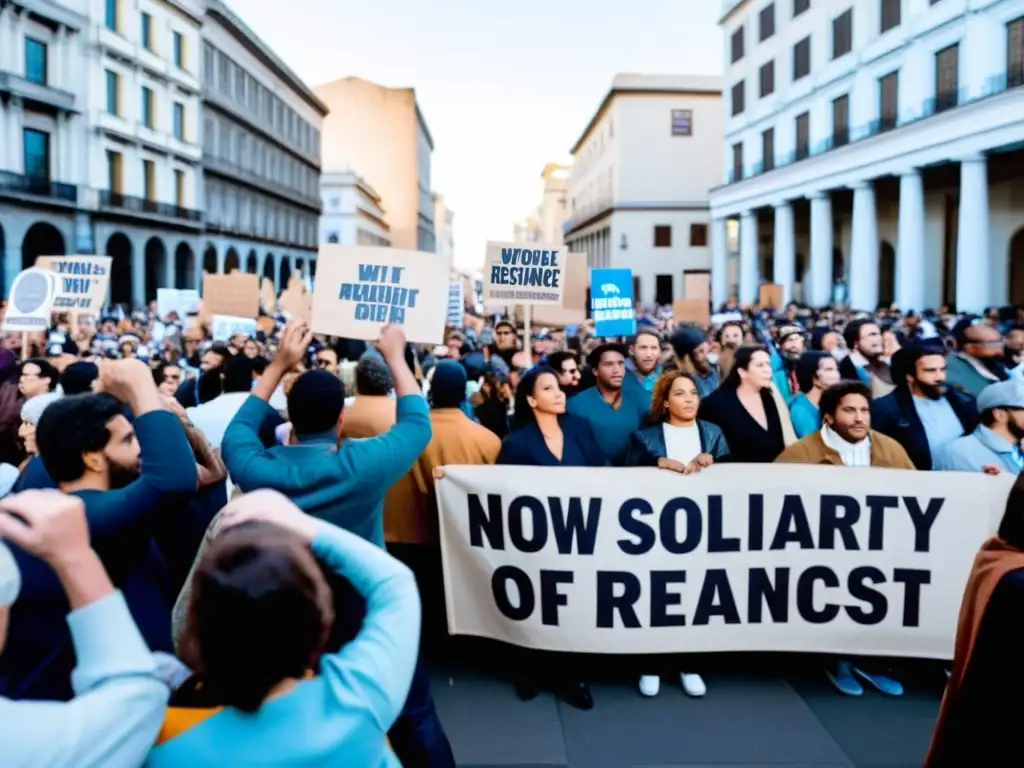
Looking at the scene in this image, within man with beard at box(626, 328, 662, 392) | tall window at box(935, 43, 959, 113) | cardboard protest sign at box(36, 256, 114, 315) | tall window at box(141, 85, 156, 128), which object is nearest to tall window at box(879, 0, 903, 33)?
tall window at box(935, 43, 959, 113)

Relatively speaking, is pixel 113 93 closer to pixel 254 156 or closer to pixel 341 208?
pixel 254 156

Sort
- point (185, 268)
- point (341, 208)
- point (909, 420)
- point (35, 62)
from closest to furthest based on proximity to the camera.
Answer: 1. point (909, 420)
2. point (35, 62)
3. point (185, 268)
4. point (341, 208)

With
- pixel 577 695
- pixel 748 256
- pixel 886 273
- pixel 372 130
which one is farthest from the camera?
pixel 372 130

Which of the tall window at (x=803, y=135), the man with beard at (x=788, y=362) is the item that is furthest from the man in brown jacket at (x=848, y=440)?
the tall window at (x=803, y=135)

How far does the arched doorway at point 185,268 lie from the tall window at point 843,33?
31.1 metres

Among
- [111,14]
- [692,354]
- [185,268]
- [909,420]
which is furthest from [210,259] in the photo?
[909,420]

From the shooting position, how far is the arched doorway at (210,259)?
46.8m

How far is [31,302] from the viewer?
963 cm

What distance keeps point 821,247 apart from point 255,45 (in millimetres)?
34331

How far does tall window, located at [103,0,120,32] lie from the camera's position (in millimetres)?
35956

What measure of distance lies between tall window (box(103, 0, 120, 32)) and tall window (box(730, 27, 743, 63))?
27466mm

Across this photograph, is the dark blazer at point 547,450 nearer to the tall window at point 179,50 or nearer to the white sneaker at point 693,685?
the white sneaker at point 693,685

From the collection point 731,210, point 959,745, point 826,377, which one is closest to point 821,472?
point 826,377

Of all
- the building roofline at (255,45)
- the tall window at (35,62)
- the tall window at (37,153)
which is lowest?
the tall window at (37,153)
